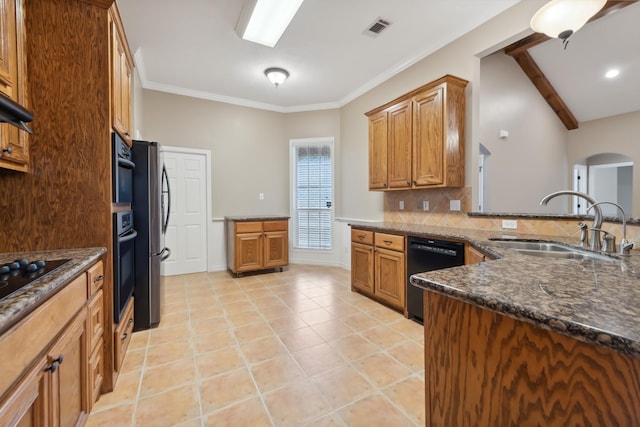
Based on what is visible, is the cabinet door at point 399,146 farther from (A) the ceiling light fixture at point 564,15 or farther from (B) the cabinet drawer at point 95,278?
(B) the cabinet drawer at point 95,278

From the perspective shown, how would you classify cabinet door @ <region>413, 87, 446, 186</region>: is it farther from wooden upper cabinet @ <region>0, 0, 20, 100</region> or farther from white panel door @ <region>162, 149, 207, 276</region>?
white panel door @ <region>162, 149, 207, 276</region>

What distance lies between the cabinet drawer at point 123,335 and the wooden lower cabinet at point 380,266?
7.53 feet

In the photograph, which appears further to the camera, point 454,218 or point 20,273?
point 454,218

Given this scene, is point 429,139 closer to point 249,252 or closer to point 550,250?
point 550,250

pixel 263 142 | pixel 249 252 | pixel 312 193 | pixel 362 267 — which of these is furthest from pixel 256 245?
pixel 263 142

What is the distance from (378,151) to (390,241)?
124 cm

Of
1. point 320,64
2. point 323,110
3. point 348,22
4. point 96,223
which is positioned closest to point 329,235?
point 323,110

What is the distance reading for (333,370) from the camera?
193 centimetres

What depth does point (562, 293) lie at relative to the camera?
0.80 meters


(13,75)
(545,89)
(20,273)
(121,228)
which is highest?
(545,89)

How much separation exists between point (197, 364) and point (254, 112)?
13.2 feet

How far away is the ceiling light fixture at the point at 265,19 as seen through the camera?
2488 millimetres

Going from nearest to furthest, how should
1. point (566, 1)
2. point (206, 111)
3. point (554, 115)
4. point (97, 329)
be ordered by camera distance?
point (97, 329), point (566, 1), point (206, 111), point (554, 115)

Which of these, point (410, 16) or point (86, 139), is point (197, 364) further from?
point (410, 16)
